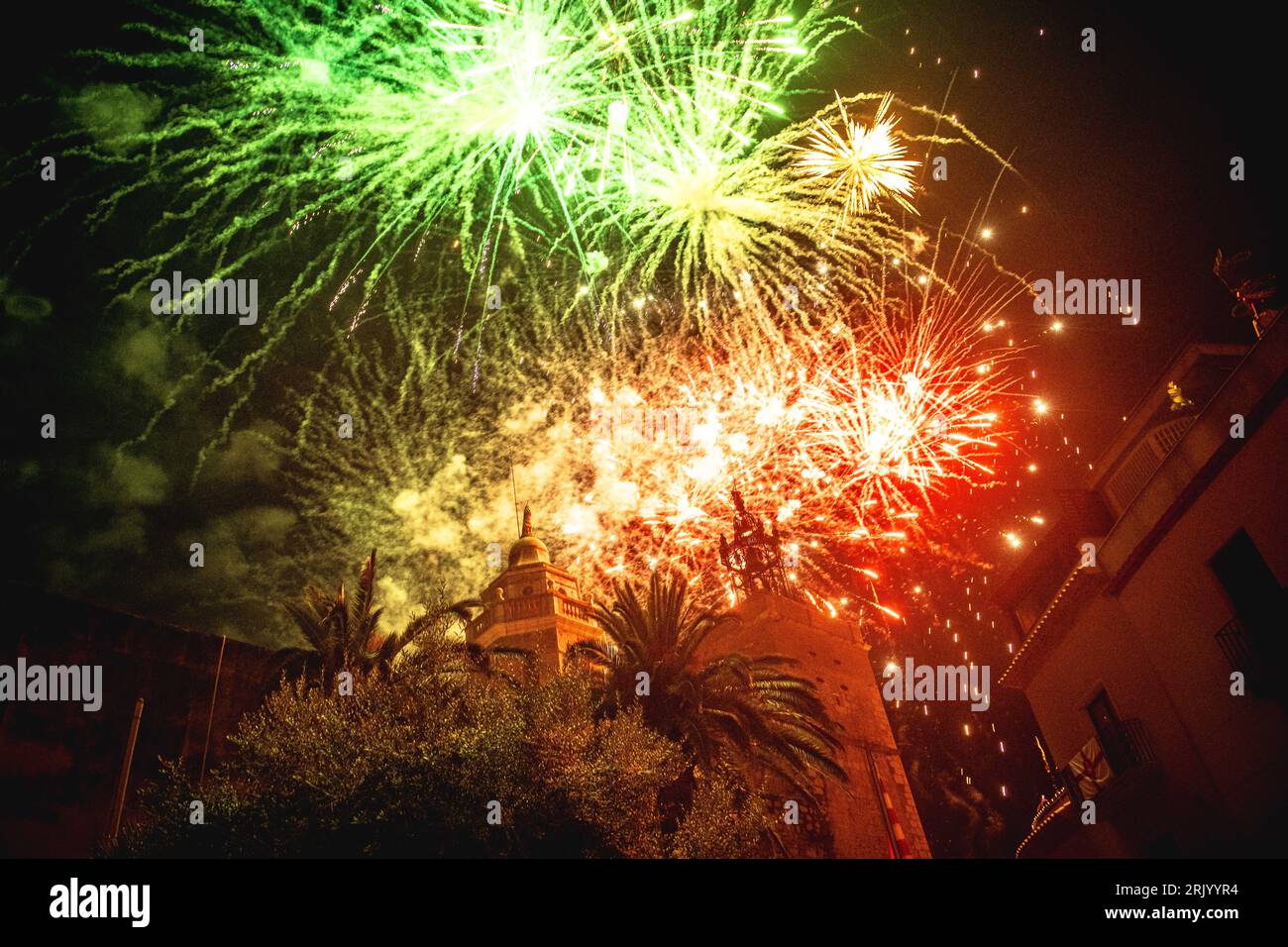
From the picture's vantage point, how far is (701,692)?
17.2 metres

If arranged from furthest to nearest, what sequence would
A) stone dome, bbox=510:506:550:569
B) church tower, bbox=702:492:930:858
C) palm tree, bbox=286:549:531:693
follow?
stone dome, bbox=510:506:550:569
church tower, bbox=702:492:930:858
palm tree, bbox=286:549:531:693

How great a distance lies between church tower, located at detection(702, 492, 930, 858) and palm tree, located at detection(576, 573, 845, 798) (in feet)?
6.05

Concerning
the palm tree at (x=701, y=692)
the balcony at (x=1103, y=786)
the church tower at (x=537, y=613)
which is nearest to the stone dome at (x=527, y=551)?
the church tower at (x=537, y=613)

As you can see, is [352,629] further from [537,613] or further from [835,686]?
→ [835,686]

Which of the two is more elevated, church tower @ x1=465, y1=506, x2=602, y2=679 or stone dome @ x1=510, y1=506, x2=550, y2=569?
stone dome @ x1=510, y1=506, x2=550, y2=569

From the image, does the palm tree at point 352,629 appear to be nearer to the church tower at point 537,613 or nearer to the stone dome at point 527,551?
the church tower at point 537,613

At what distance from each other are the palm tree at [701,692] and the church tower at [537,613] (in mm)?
5644

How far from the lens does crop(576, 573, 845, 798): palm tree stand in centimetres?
1670

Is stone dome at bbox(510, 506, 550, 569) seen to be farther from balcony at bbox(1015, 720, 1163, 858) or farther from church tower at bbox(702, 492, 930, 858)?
balcony at bbox(1015, 720, 1163, 858)

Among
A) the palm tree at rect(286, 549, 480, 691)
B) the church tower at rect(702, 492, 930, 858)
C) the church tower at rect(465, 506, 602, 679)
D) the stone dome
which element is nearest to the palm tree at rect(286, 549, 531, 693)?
the palm tree at rect(286, 549, 480, 691)

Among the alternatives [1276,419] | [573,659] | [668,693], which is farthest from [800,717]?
[1276,419]
